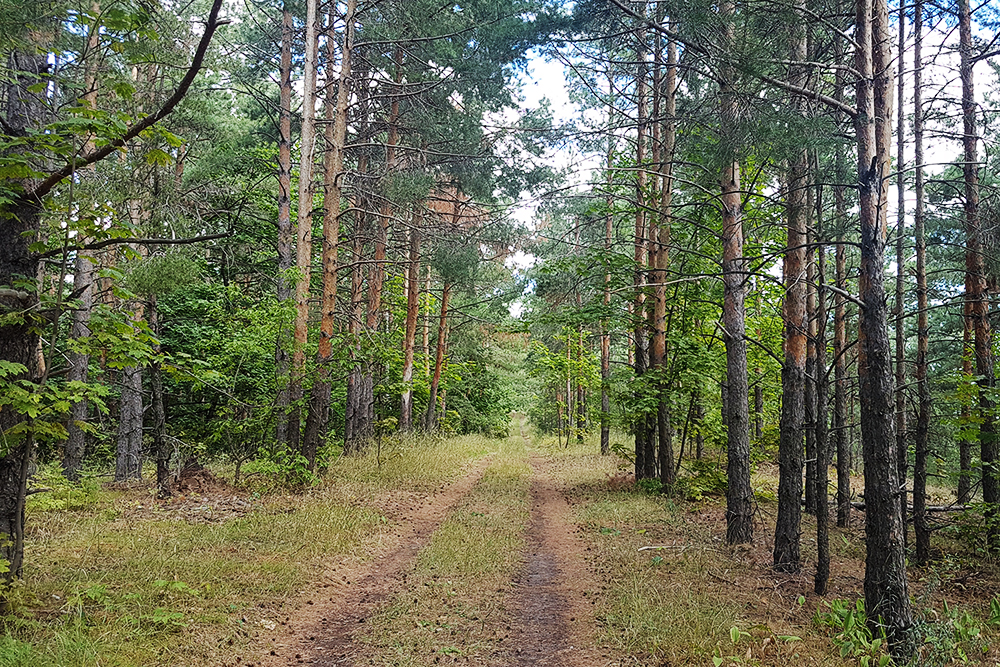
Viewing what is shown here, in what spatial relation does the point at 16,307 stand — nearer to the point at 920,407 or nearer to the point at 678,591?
the point at 678,591

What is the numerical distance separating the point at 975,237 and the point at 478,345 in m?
18.7

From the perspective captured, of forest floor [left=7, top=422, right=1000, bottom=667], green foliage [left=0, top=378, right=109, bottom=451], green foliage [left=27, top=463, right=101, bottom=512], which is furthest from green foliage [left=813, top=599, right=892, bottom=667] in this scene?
green foliage [left=27, top=463, right=101, bottom=512]

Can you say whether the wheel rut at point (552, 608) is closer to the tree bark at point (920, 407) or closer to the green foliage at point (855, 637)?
the green foliage at point (855, 637)

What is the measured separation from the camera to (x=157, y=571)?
18.2 ft

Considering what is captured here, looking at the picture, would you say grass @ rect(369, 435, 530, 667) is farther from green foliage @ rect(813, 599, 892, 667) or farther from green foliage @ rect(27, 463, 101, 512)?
green foliage @ rect(27, 463, 101, 512)

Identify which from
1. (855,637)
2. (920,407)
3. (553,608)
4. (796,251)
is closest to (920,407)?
(920,407)

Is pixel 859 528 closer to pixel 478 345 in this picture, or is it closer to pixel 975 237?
pixel 975 237

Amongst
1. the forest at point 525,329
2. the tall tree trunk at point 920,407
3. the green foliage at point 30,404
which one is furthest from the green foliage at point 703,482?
the green foliage at point 30,404

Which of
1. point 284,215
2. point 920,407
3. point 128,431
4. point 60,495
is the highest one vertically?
point 284,215

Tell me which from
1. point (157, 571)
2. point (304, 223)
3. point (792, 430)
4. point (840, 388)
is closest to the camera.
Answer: point (157, 571)

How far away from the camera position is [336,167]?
1161cm

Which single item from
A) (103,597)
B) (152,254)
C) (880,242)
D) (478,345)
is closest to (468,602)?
(103,597)

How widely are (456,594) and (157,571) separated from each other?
294 cm

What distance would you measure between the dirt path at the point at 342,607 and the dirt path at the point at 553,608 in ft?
4.44
